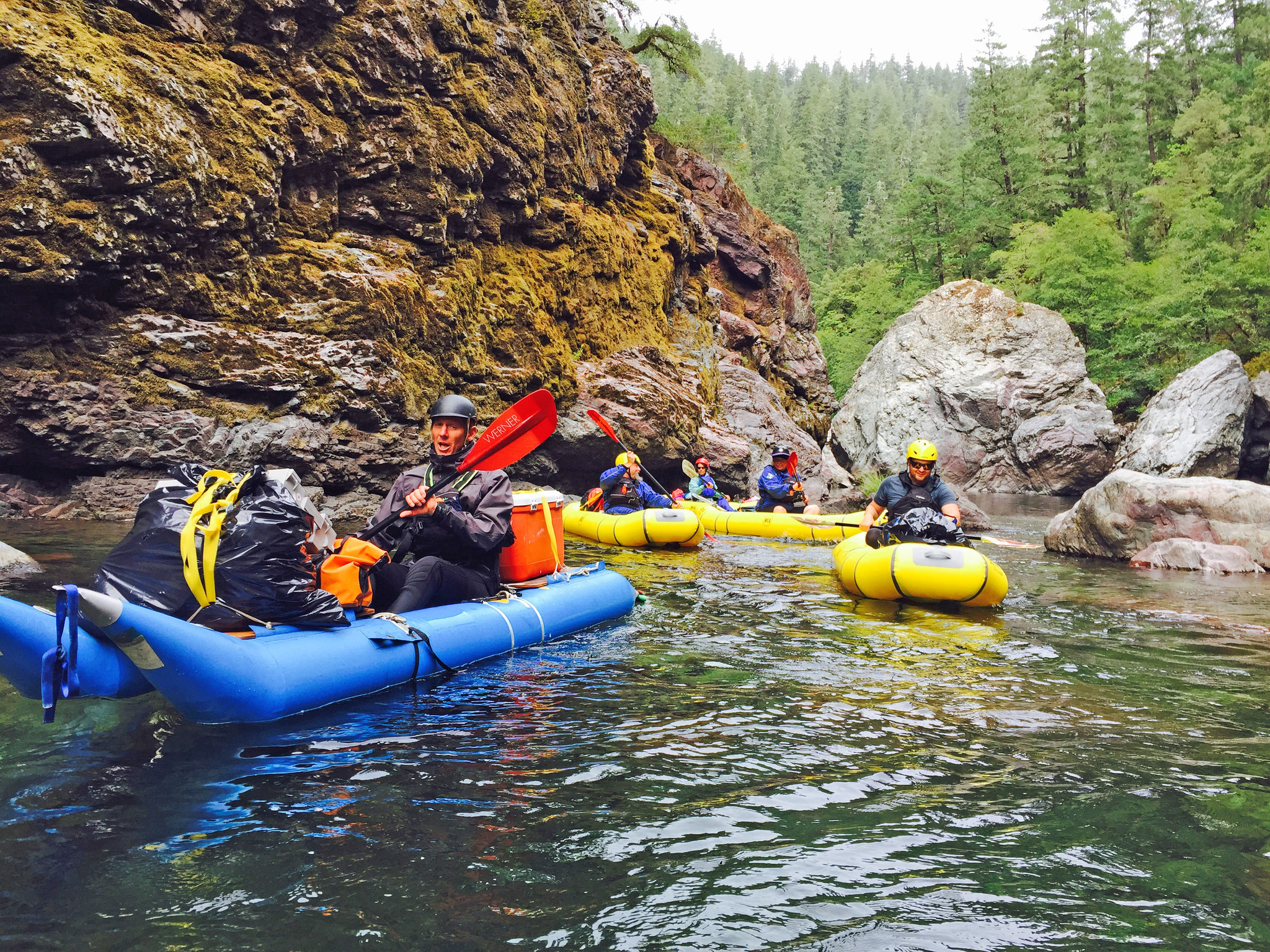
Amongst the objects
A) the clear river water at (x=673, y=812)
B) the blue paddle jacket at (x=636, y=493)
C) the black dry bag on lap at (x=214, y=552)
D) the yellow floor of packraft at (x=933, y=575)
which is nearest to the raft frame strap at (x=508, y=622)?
the clear river water at (x=673, y=812)

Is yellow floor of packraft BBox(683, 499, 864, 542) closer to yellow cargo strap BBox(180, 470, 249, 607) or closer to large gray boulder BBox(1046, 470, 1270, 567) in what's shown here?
large gray boulder BBox(1046, 470, 1270, 567)

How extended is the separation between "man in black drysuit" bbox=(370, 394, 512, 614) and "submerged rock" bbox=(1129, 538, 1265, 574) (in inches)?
326

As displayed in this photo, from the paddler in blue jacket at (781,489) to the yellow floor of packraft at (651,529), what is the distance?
2160mm

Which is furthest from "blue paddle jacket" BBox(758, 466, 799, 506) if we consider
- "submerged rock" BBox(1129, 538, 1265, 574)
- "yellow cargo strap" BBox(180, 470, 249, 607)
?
"yellow cargo strap" BBox(180, 470, 249, 607)

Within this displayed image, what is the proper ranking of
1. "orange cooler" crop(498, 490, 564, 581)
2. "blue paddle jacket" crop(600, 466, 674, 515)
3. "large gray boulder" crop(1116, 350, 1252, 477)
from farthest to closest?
"large gray boulder" crop(1116, 350, 1252, 477)
"blue paddle jacket" crop(600, 466, 674, 515)
"orange cooler" crop(498, 490, 564, 581)

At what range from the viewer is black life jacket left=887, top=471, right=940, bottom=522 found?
791 centimetres

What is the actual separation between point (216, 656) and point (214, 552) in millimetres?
491

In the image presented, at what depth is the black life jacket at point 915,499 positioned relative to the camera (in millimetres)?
7914

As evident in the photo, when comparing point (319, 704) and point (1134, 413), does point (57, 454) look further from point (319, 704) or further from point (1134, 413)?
point (1134, 413)

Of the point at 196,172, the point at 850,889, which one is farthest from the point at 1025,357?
the point at 850,889

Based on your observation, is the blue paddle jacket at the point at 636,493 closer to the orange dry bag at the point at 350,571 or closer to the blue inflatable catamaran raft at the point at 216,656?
the blue inflatable catamaran raft at the point at 216,656

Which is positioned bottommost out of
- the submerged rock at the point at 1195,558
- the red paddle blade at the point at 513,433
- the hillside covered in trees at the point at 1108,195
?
the submerged rock at the point at 1195,558

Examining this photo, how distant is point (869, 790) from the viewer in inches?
130

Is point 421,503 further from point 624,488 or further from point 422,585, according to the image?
point 624,488
